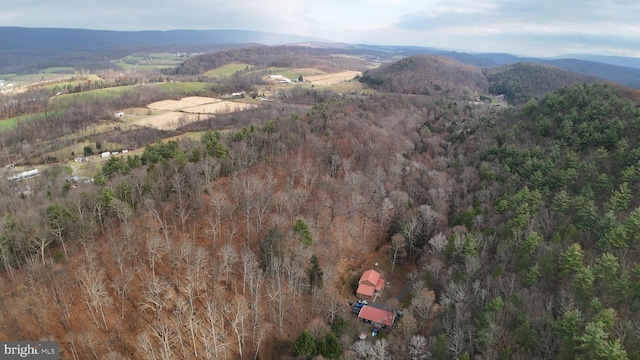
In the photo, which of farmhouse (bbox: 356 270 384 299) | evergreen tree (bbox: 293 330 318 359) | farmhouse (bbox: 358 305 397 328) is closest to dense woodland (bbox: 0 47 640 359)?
evergreen tree (bbox: 293 330 318 359)

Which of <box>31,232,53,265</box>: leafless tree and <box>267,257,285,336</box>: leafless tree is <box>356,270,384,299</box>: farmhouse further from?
<box>31,232,53,265</box>: leafless tree

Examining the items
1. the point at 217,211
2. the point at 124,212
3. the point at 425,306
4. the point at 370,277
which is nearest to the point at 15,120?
the point at 124,212

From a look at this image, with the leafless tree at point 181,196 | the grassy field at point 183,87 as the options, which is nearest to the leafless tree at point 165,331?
the leafless tree at point 181,196

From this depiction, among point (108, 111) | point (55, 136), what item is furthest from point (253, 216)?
point (108, 111)

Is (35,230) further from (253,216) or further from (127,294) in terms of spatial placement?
(253,216)

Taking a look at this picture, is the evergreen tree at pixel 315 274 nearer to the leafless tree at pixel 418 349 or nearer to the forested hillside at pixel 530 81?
the leafless tree at pixel 418 349

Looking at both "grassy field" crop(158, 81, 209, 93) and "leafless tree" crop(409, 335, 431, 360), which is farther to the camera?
"grassy field" crop(158, 81, 209, 93)
